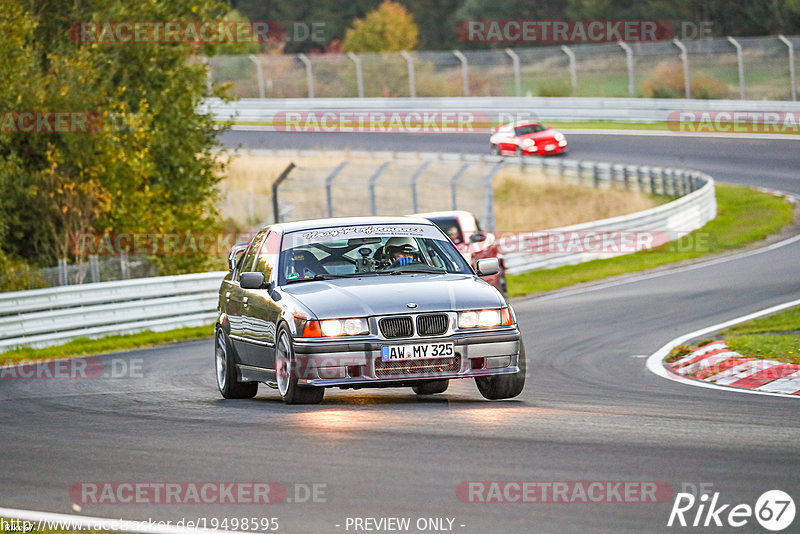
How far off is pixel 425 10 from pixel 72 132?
61745mm

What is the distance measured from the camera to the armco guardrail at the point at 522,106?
1817 inches

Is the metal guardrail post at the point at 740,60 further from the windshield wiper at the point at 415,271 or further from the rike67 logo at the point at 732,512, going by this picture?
the rike67 logo at the point at 732,512

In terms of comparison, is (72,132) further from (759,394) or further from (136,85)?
(759,394)

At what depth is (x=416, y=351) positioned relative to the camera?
9.34 meters

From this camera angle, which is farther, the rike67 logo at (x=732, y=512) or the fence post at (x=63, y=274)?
the fence post at (x=63, y=274)

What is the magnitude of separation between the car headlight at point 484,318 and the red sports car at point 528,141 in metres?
35.2

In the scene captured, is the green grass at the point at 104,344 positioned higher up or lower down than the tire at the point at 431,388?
lower down

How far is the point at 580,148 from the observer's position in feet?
152

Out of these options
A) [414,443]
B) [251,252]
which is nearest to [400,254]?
[251,252]

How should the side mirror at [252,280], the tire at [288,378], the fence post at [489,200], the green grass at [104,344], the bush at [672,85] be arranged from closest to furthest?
the tire at [288,378], the side mirror at [252,280], the green grass at [104,344], the fence post at [489,200], the bush at [672,85]

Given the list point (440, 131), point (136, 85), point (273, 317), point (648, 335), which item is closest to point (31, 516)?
point (273, 317)

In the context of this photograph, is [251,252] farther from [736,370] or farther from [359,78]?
[359,78]

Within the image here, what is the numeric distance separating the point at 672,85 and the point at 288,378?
4405 centimetres

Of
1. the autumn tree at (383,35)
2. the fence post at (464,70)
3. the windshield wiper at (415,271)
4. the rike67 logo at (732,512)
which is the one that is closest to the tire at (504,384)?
the windshield wiper at (415,271)
